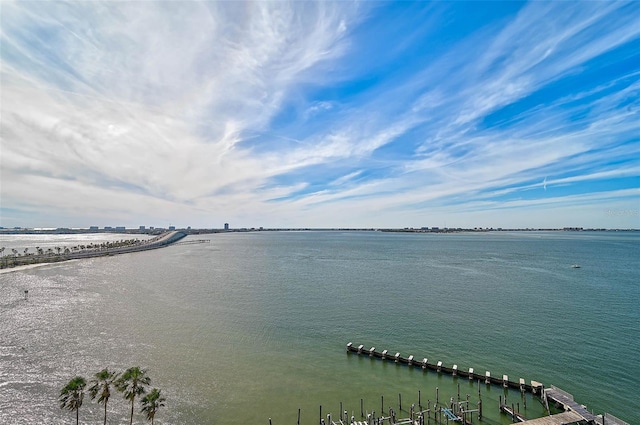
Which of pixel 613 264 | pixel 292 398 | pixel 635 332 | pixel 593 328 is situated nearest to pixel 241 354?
pixel 292 398

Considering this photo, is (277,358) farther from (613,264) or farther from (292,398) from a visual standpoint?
(613,264)

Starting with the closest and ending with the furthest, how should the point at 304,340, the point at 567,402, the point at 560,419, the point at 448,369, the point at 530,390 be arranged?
the point at 560,419, the point at 567,402, the point at 530,390, the point at 448,369, the point at 304,340

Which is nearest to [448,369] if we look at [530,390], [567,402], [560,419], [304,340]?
[530,390]

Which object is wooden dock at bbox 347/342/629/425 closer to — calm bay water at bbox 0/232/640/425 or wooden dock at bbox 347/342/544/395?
wooden dock at bbox 347/342/544/395

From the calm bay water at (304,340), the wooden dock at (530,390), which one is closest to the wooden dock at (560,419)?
the wooden dock at (530,390)

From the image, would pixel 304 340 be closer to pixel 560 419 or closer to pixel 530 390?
pixel 530 390

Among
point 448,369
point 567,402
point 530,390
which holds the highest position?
point 567,402

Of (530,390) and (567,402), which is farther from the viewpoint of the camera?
(530,390)

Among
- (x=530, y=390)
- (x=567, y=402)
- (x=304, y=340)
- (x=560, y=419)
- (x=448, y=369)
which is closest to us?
(x=560, y=419)
